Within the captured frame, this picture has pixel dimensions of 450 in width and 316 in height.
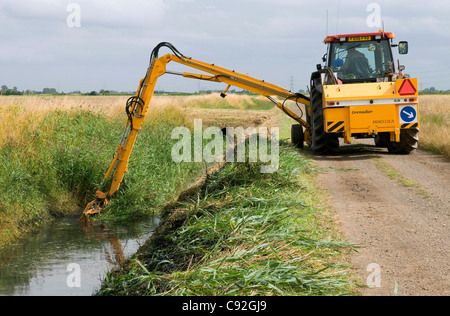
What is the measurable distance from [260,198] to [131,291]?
9.17ft

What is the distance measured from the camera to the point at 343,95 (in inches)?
509

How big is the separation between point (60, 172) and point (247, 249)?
634 centimetres

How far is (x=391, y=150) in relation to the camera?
14.5 meters

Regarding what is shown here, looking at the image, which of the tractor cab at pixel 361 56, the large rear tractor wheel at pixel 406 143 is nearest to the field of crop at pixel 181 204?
the large rear tractor wheel at pixel 406 143

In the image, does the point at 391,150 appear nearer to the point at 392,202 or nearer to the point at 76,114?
the point at 392,202

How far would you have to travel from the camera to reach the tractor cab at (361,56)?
14508 mm

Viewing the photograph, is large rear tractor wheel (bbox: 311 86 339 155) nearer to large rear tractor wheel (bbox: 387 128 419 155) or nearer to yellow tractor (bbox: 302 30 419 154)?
yellow tractor (bbox: 302 30 419 154)

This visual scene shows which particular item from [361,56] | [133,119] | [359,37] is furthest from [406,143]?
[133,119]

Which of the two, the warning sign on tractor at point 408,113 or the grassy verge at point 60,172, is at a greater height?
the warning sign on tractor at point 408,113

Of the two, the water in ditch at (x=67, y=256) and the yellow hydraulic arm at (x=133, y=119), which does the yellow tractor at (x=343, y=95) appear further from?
the water in ditch at (x=67, y=256)

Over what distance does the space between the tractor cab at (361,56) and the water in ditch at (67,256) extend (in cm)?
671

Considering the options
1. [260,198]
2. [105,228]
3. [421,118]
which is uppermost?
[421,118]

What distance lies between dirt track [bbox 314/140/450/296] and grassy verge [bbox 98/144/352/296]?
0.34m
